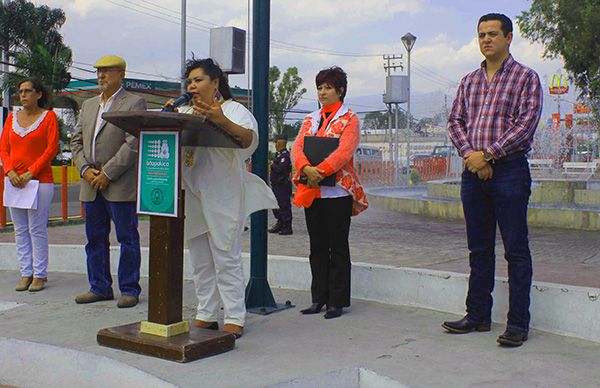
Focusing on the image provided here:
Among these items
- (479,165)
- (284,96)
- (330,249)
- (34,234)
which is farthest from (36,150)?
(284,96)

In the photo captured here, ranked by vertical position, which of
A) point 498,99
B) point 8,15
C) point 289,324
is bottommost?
point 289,324

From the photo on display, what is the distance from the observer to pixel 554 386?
3.74 metres

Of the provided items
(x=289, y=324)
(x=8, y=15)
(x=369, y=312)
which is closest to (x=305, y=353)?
(x=289, y=324)

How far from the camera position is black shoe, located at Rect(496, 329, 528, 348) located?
4.46 meters

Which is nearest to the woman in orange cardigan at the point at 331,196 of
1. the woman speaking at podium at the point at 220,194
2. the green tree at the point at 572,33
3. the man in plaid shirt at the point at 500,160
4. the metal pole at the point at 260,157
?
the metal pole at the point at 260,157

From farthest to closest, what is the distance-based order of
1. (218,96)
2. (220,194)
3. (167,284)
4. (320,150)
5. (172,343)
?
(320,150)
(218,96)
(220,194)
(167,284)
(172,343)

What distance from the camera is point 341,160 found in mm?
5258

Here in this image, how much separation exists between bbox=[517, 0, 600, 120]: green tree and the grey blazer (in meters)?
18.5

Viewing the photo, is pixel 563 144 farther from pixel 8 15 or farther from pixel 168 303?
pixel 168 303

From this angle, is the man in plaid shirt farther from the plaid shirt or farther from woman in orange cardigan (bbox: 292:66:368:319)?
woman in orange cardigan (bbox: 292:66:368:319)

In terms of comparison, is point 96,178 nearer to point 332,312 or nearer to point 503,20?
point 332,312

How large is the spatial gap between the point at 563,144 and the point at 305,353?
3043 cm

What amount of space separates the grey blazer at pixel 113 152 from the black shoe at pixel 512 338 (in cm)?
301

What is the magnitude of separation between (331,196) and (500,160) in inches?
52.0
